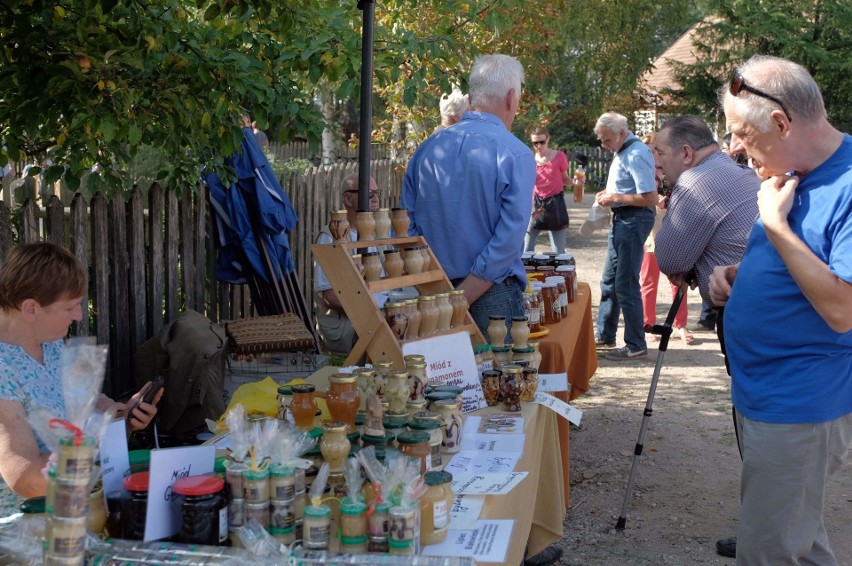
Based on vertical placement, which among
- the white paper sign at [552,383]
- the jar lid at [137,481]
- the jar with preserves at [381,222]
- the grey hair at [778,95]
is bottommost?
the white paper sign at [552,383]

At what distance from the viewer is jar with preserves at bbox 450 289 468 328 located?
3.67 meters

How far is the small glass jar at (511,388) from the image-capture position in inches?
124

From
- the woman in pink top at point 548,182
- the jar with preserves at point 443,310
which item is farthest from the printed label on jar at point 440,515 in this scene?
the woman in pink top at point 548,182

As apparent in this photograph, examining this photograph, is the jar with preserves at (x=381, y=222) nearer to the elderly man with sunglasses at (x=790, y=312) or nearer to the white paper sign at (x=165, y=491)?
the elderly man with sunglasses at (x=790, y=312)

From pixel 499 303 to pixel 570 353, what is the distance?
1.72 feet

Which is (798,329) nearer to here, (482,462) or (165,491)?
(482,462)

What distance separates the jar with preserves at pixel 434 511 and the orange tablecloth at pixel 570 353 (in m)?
1.94

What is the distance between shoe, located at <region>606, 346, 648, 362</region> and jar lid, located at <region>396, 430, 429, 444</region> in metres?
5.88

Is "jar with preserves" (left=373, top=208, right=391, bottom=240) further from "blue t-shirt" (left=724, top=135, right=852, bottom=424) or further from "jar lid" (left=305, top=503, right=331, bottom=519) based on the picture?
"jar lid" (left=305, top=503, right=331, bottom=519)

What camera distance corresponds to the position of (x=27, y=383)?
2.42 metres

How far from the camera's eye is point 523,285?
4.18 metres

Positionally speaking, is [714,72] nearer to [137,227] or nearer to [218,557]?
[137,227]

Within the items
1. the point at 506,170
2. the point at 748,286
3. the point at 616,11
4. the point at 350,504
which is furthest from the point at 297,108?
the point at 616,11

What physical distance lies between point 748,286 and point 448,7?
3.28m
